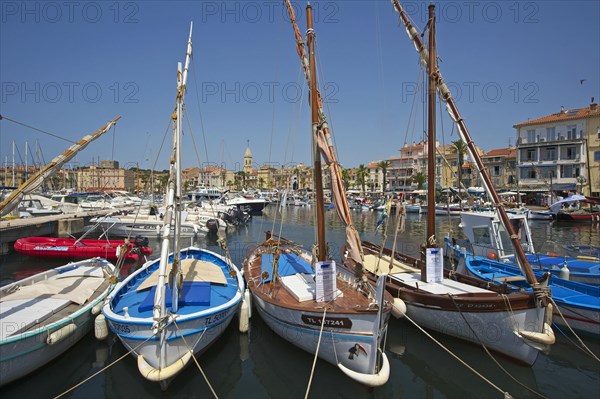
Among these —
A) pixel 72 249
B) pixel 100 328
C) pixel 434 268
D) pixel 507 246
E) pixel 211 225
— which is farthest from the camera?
pixel 211 225

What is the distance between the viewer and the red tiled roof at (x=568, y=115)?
212 feet

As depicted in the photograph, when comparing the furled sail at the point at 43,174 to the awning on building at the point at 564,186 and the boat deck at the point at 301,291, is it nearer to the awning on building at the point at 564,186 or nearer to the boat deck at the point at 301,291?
the boat deck at the point at 301,291

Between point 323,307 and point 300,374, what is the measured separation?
2.24 m

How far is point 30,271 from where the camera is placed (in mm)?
23609

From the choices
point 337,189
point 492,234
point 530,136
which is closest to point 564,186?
point 530,136

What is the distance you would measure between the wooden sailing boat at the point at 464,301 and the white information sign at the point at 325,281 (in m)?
1.83

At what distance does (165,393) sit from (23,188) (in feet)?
22.6

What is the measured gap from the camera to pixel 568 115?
68.9 m

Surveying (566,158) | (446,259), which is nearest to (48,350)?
(446,259)

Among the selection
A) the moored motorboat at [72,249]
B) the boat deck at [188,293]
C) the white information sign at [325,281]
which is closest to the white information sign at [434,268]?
the white information sign at [325,281]

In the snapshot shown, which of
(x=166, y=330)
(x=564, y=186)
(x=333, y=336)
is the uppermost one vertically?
(x=564, y=186)

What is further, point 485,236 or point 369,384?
point 485,236

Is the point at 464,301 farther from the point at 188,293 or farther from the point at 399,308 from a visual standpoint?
the point at 188,293

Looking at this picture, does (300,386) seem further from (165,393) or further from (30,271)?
(30,271)
